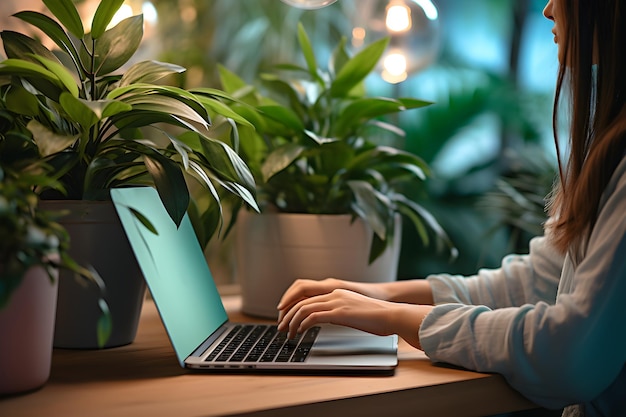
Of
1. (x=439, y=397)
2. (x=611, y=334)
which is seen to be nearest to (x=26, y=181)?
(x=439, y=397)

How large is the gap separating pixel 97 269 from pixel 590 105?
680mm

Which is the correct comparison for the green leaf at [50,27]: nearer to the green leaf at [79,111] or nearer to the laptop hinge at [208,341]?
the green leaf at [79,111]

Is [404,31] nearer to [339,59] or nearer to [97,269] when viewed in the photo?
[339,59]

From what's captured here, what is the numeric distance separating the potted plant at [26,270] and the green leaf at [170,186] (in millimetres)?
135

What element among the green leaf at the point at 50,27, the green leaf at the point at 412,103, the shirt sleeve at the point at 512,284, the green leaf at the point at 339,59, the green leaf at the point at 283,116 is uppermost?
the green leaf at the point at 50,27

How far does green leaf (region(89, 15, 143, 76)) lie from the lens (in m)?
0.98

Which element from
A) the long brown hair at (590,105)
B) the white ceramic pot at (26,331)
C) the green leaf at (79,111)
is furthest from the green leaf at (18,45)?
the long brown hair at (590,105)

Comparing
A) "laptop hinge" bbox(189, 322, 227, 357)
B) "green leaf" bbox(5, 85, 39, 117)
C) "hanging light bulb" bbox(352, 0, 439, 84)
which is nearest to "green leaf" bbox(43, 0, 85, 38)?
"green leaf" bbox(5, 85, 39, 117)

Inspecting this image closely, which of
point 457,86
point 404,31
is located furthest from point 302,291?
point 457,86

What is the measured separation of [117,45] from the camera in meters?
0.99

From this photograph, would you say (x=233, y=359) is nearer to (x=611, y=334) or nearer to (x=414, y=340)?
(x=414, y=340)

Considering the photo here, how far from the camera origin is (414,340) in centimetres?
93

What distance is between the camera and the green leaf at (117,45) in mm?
983

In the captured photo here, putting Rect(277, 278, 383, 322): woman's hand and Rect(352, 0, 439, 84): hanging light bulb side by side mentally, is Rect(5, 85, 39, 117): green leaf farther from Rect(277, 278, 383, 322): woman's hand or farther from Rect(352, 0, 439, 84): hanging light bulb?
Rect(352, 0, 439, 84): hanging light bulb
